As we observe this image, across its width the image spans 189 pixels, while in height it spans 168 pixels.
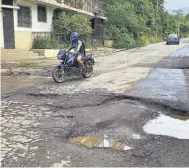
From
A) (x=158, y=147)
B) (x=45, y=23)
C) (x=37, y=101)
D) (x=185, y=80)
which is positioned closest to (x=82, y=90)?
(x=37, y=101)

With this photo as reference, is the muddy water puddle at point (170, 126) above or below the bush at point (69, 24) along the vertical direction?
below

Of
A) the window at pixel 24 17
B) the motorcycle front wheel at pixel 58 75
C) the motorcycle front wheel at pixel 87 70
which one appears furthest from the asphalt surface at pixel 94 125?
the window at pixel 24 17

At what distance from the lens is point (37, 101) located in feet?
28.6

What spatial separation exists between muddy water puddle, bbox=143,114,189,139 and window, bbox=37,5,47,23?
63.3ft

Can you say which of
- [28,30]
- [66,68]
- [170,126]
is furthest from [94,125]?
[28,30]

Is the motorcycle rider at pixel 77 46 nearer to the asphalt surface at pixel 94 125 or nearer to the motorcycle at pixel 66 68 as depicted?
the motorcycle at pixel 66 68

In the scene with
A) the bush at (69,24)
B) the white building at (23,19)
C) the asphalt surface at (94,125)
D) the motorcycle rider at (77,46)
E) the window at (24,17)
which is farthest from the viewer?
the bush at (69,24)

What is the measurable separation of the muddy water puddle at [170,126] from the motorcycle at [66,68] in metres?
4.92

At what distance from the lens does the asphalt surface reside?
500 cm

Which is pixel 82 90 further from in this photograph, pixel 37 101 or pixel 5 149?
pixel 5 149

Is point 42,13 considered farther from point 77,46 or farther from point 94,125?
point 94,125

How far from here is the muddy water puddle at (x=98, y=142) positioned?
5.48 meters

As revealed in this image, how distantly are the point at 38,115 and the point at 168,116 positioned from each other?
2.58 m

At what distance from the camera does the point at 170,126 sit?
6.71 m
